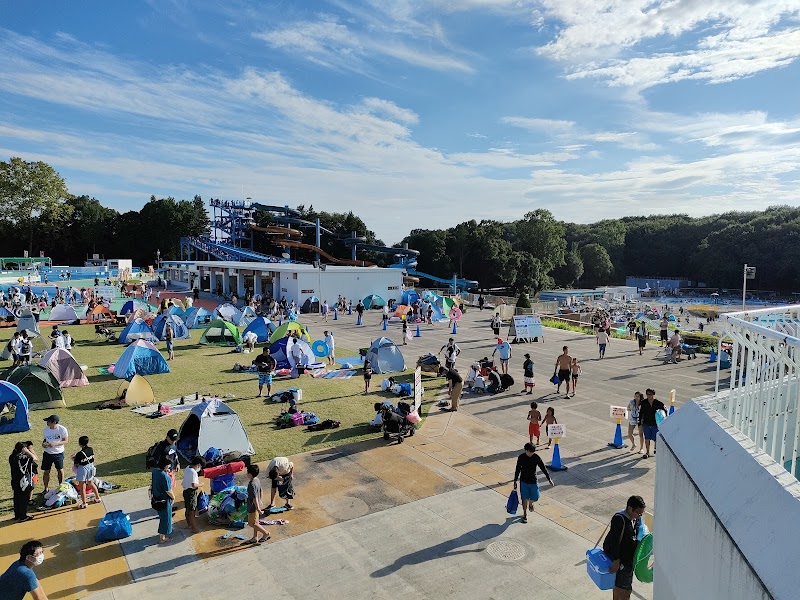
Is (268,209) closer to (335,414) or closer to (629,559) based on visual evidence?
(335,414)

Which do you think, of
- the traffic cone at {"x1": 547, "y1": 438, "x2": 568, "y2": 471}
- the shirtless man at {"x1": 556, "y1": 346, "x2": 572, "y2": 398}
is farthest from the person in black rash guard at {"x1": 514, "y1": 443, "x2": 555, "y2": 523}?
the shirtless man at {"x1": 556, "y1": 346, "x2": 572, "y2": 398}

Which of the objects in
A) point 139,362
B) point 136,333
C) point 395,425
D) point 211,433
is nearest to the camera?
point 211,433

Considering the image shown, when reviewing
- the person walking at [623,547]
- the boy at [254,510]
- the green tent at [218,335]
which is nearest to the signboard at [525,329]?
the green tent at [218,335]

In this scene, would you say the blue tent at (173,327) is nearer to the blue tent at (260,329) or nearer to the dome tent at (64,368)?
the blue tent at (260,329)

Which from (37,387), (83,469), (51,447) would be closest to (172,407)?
(37,387)

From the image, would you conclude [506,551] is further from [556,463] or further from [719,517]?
[719,517]

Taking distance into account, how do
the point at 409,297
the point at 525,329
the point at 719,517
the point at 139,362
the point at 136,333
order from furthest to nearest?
the point at 409,297 → the point at 525,329 → the point at 136,333 → the point at 139,362 → the point at 719,517

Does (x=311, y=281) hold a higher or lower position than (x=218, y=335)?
higher

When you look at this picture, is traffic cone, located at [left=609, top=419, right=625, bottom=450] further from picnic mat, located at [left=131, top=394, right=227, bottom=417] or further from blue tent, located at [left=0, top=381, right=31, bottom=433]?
blue tent, located at [left=0, top=381, right=31, bottom=433]

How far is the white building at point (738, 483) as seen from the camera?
3.39 m

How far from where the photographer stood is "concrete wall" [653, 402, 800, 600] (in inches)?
129

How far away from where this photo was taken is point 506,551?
830 cm

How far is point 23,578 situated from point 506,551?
19.9 feet

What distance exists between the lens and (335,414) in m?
15.4
